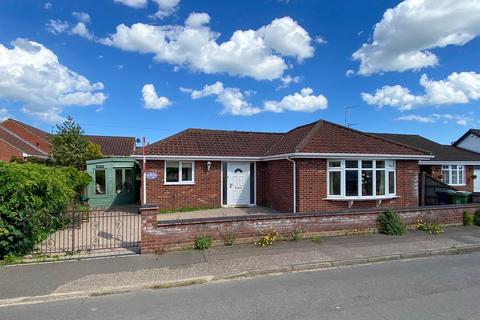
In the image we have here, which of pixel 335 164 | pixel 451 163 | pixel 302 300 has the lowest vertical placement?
pixel 302 300

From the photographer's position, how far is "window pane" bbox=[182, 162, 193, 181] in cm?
1491

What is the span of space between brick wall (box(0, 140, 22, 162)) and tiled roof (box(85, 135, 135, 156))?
7991mm

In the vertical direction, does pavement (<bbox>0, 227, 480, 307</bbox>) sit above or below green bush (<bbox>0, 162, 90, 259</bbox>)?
below

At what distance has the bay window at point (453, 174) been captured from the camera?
24.4 meters

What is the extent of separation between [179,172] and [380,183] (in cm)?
845

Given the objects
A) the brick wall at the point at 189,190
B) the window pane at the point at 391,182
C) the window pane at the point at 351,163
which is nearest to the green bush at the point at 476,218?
the window pane at the point at 391,182

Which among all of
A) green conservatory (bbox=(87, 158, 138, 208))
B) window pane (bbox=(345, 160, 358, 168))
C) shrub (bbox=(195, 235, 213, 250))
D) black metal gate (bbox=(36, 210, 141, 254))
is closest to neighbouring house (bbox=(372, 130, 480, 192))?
window pane (bbox=(345, 160, 358, 168))

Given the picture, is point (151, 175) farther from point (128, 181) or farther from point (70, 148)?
point (70, 148)

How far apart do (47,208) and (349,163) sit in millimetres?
10471

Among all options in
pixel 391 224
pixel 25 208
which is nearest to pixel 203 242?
pixel 25 208

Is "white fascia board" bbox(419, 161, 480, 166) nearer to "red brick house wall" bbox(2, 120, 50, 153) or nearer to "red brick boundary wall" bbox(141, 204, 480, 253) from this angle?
"red brick boundary wall" bbox(141, 204, 480, 253)

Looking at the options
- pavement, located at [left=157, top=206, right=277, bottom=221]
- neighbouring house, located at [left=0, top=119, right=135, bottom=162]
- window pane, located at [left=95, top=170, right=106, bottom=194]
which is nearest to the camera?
pavement, located at [left=157, top=206, right=277, bottom=221]

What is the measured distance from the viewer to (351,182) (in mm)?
13320

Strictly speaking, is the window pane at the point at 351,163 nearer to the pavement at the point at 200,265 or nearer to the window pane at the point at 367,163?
the window pane at the point at 367,163
